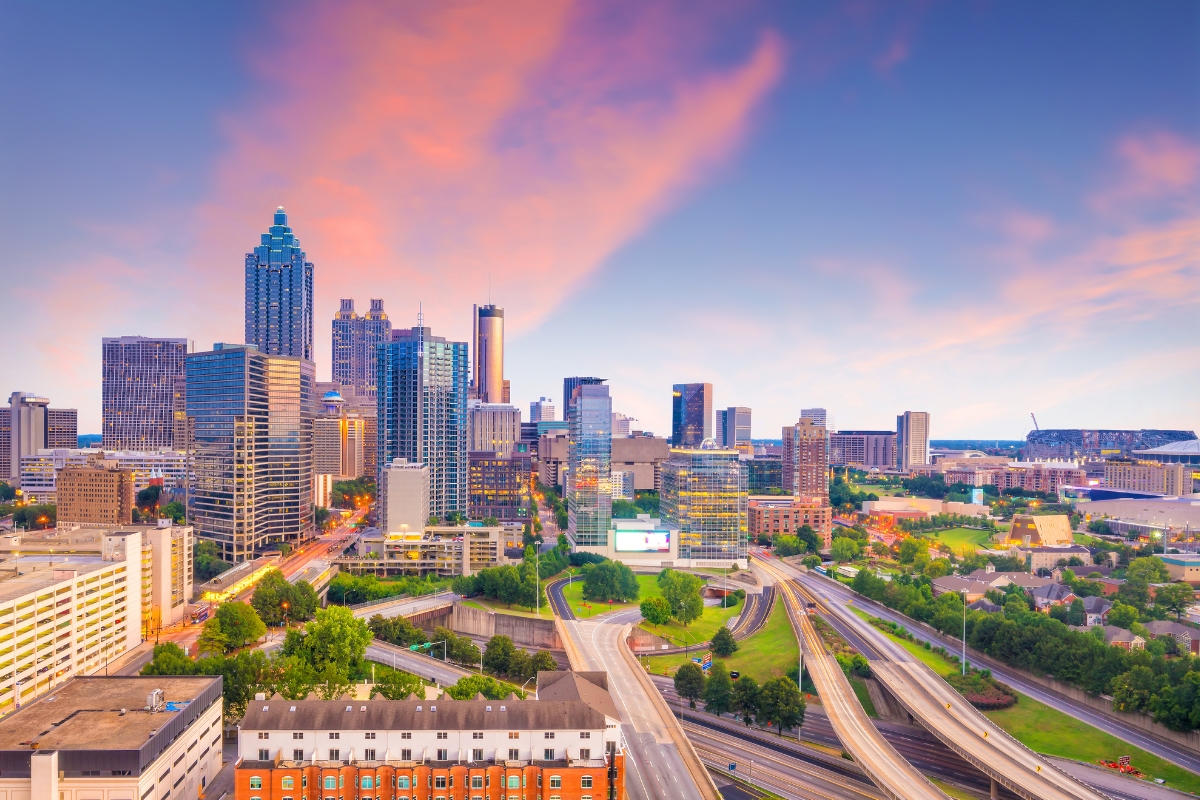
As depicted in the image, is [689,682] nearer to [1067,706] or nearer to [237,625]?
[1067,706]

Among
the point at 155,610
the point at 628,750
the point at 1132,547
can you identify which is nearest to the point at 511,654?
the point at 628,750

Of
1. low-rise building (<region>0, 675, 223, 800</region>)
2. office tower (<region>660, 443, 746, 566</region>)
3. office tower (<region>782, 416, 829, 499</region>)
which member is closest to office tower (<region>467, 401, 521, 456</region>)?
office tower (<region>782, 416, 829, 499</region>)

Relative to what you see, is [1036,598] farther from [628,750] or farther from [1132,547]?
[628,750]

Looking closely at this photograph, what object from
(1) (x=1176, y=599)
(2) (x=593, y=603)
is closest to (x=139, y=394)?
(2) (x=593, y=603)

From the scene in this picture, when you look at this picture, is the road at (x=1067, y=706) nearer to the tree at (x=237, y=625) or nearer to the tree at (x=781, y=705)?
the tree at (x=781, y=705)

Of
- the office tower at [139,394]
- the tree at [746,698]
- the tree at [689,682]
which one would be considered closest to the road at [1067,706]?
the tree at [746,698]

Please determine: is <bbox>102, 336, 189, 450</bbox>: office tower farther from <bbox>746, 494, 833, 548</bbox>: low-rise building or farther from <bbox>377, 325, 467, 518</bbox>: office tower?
<bbox>746, 494, 833, 548</bbox>: low-rise building
